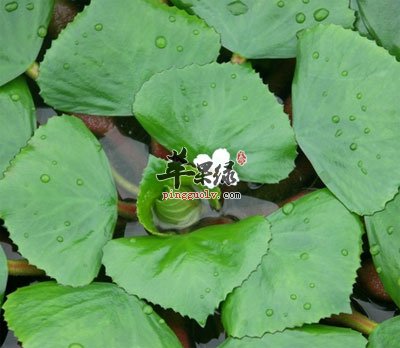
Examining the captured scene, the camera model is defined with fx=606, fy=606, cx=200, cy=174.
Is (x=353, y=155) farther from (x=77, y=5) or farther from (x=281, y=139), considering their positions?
(x=77, y=5)

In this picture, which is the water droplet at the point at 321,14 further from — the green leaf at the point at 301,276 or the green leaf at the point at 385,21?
the green leaf at the point at 301,276

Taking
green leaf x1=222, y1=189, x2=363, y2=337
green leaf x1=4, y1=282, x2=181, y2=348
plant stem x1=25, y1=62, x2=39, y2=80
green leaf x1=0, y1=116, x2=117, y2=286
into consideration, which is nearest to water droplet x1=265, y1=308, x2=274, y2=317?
green leaf x1=222, y1=189, x2=363, y2=337

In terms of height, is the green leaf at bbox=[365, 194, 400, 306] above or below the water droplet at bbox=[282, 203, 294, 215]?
below

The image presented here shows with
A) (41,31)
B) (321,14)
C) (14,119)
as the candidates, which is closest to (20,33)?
(41,31)

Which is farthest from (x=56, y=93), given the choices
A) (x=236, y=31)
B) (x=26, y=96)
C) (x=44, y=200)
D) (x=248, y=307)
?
(x=248, y=307)

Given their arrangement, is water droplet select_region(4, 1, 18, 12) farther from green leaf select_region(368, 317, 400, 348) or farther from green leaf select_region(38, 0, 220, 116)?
green leaf select_region(368, 317, 400, 348)
